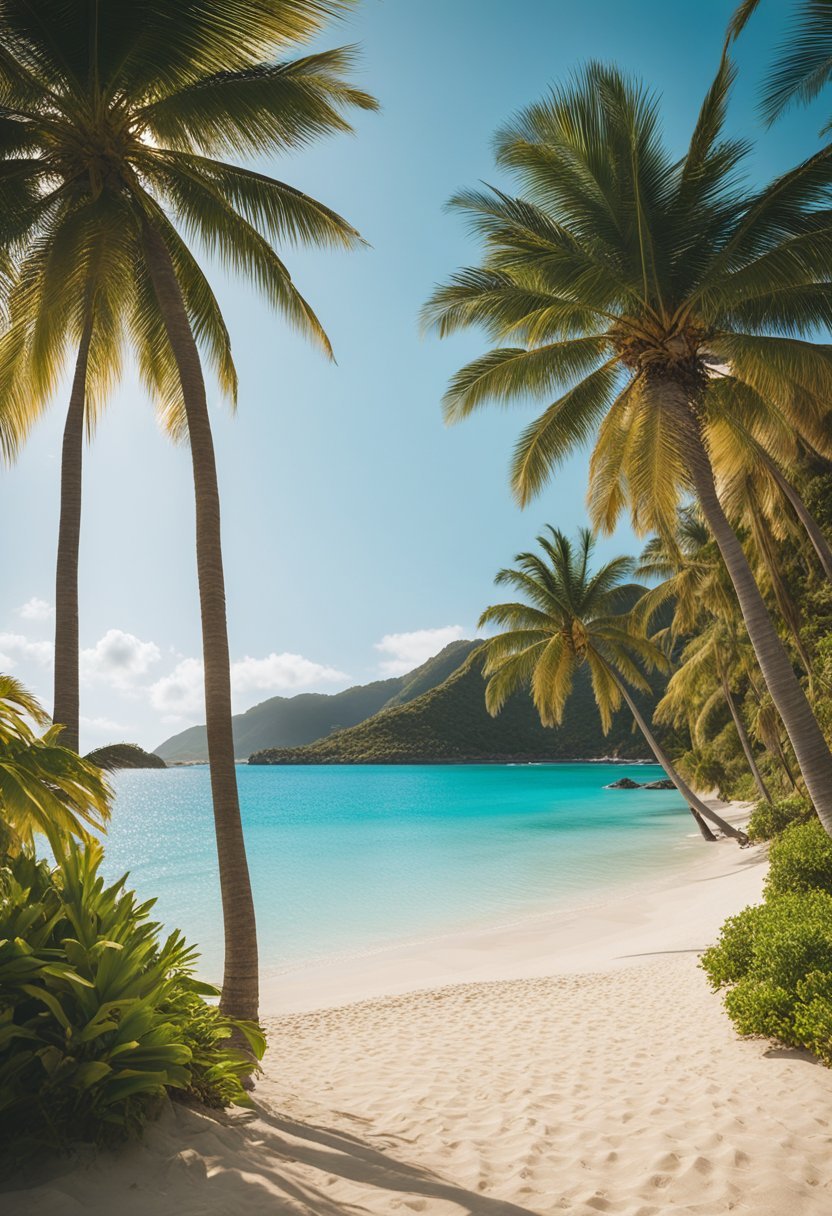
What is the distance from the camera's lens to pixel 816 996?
5.07 meters

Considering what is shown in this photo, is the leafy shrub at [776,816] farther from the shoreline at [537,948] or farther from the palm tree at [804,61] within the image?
the palm tree at [804,61]

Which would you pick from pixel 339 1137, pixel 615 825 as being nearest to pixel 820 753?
pixel 339 1137

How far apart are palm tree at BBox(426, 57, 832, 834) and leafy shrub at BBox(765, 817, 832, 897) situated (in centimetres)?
193

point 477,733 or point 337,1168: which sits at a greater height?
point 337,1168

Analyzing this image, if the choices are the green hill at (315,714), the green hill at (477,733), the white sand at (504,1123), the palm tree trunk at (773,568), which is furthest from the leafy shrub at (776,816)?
the green hill at (315,714)

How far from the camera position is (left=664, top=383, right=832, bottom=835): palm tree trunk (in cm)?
760

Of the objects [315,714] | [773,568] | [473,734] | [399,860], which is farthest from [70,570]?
[315,714]

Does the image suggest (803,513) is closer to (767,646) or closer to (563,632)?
(767,646)

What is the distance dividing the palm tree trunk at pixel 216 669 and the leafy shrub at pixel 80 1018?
159 centimetres

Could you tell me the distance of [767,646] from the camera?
8055 millimetres

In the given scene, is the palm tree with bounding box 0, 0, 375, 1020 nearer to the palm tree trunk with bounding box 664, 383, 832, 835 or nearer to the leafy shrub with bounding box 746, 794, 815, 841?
the palm tree trunk with bounding box 664, 383, 832, 835

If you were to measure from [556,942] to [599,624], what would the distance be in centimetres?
1138

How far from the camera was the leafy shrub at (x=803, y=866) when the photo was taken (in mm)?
8945

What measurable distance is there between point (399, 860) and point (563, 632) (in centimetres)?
1050
